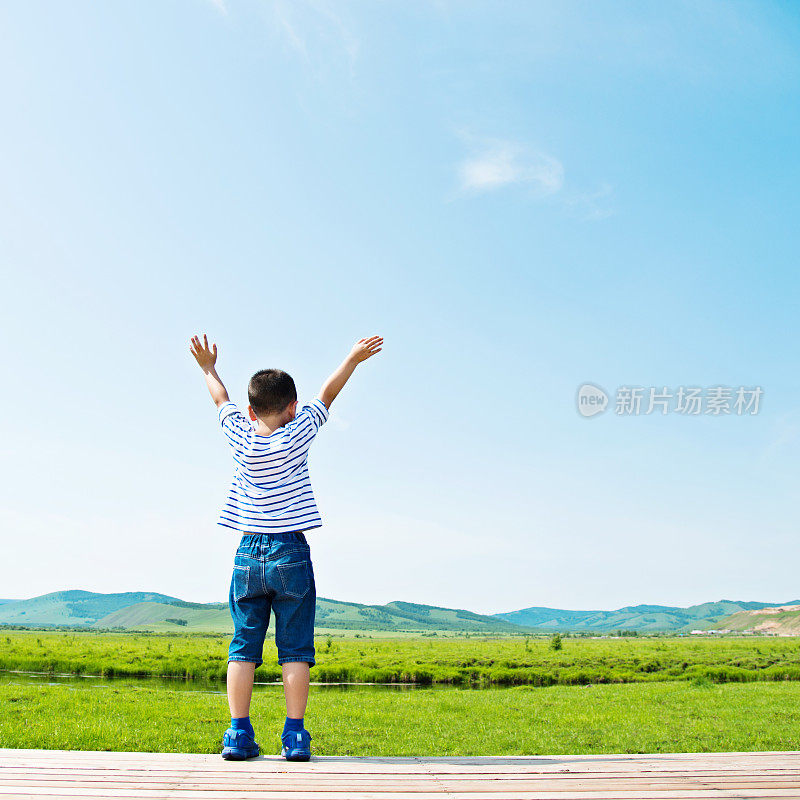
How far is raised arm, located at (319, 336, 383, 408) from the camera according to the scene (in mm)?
5145

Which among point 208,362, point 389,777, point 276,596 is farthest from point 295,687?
point 208,362

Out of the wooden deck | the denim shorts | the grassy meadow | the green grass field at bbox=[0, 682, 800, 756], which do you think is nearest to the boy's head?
the denim shorts

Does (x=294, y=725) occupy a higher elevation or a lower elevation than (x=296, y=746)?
higher

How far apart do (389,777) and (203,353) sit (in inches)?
142

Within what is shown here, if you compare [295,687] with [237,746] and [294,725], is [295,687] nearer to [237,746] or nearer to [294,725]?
[294,725]

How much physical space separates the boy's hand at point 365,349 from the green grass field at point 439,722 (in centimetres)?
960

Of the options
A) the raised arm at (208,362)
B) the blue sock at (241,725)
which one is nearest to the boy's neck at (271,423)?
the raised arm at (208,362)

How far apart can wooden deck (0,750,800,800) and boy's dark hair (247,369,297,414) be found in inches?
94.1

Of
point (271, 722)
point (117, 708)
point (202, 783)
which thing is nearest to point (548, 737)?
point (271, 722)

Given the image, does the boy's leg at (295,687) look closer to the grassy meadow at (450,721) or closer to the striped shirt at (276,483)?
the striped shirt at (276,483)

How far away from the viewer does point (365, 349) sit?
5227mm

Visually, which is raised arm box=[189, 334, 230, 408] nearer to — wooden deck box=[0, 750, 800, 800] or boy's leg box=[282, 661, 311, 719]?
boy's leg box=[282, 661, 311, 719]

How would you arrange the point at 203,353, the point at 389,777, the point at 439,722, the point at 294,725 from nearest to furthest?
the point at 389,777
the point at 294,725
the point at 203,353
the point at 439,722

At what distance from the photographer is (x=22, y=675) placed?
4225 cm
